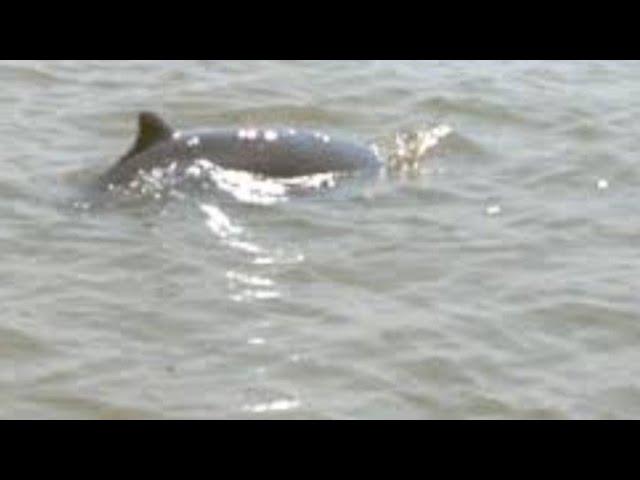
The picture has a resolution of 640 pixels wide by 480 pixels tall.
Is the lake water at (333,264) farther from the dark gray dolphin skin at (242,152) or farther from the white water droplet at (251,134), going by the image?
the white water droplet at (251,134)

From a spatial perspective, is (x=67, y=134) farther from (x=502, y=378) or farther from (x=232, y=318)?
(x=502, y=378)

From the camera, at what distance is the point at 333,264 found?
8141 millimetres

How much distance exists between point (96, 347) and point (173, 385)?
577 millimetres

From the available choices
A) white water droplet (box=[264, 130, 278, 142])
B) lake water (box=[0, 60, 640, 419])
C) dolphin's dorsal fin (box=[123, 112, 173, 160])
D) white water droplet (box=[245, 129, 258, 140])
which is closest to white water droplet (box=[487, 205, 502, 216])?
lake water (box=[0, 60, 640, 419])

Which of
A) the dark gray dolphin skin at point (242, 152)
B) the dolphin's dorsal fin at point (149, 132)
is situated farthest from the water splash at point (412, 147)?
the dolphin's dorsal fin at point (149, 132)

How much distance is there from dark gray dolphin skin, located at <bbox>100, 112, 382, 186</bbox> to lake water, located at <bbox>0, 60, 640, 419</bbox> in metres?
0.17

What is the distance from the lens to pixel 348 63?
1327 centimetres

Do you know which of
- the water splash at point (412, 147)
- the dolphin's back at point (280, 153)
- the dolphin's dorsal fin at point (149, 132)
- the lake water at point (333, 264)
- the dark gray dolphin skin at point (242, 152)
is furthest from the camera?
the water splash at point (412, 147)

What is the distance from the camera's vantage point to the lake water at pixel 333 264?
257 inches

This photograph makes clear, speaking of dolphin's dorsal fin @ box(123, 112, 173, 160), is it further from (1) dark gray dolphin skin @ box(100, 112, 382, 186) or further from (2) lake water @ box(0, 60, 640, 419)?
(2) lake water @ box(0, 60, 640, 419)
